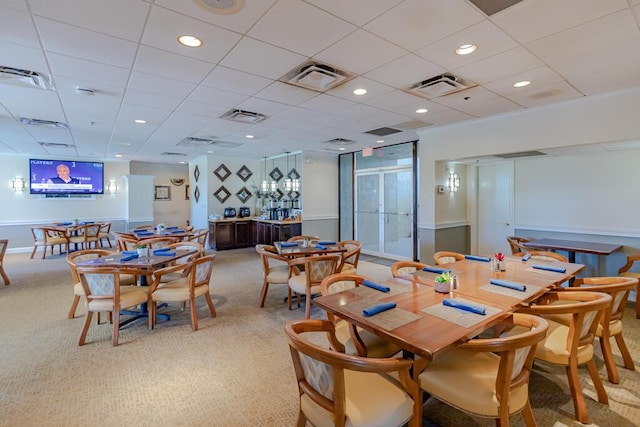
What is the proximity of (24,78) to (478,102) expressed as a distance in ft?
17.2

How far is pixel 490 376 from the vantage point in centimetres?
166

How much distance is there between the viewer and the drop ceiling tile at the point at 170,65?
268cm

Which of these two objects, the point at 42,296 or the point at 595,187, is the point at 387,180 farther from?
the point at 42,296

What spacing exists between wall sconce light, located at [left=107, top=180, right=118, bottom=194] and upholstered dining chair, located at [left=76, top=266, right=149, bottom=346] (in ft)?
26.0

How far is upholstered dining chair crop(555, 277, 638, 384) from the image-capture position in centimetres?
222

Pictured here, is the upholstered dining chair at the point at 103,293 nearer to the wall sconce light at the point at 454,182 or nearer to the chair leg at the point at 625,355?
the chair leg at the point at 625,355

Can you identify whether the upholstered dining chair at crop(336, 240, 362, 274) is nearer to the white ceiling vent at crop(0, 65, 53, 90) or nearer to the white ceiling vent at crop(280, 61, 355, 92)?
the white ceiling vent at crop(280, 61, 355, 92)

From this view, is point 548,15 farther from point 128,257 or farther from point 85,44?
point 128,257

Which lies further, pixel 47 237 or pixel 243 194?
pixel 243 194

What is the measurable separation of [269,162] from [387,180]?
3.77m

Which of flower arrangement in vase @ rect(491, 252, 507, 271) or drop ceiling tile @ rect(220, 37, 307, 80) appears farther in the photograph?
flower arrangement in vase @ rect(491, 252, 507, 271)

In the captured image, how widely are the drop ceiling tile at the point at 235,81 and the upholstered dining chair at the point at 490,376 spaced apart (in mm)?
3033

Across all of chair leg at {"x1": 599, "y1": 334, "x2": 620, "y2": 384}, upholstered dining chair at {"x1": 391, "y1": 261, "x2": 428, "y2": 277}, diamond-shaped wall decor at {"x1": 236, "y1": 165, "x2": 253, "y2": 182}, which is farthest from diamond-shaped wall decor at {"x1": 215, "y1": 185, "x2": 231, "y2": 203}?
chair leg at {"x1": 599, "y1": 334, "x2": 620, "y2": 384}

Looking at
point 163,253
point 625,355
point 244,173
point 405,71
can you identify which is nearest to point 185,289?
point 163,253
